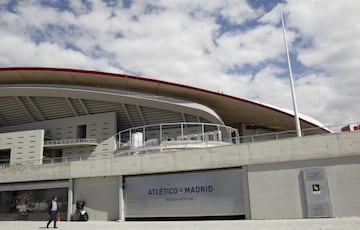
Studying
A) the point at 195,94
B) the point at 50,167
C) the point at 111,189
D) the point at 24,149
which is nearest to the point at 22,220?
the point at 50,167

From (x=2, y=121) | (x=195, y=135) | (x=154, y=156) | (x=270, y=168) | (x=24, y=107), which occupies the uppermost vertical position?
(x=24, y=107)

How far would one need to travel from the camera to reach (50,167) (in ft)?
76.1

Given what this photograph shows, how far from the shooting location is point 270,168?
1669 cm

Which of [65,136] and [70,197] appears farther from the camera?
[65,136]

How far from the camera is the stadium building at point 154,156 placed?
15922mm

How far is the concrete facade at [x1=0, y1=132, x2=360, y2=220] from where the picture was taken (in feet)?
50.0

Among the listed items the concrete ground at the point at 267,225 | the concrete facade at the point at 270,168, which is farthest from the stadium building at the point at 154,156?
the concrete ground at the point at 267,225

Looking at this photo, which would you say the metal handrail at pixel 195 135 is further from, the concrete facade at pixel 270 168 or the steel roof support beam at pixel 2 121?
the steel roof support beam at pixel 2 121

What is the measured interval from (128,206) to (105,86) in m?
15.8

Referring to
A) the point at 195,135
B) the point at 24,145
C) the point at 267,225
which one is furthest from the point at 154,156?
the point at 24,145

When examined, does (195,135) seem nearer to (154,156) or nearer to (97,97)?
(154,156)

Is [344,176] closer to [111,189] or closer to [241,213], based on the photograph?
[241,213]

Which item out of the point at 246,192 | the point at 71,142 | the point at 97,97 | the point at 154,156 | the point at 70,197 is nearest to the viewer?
the point at 246,192

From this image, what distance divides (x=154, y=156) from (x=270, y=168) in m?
6.76
